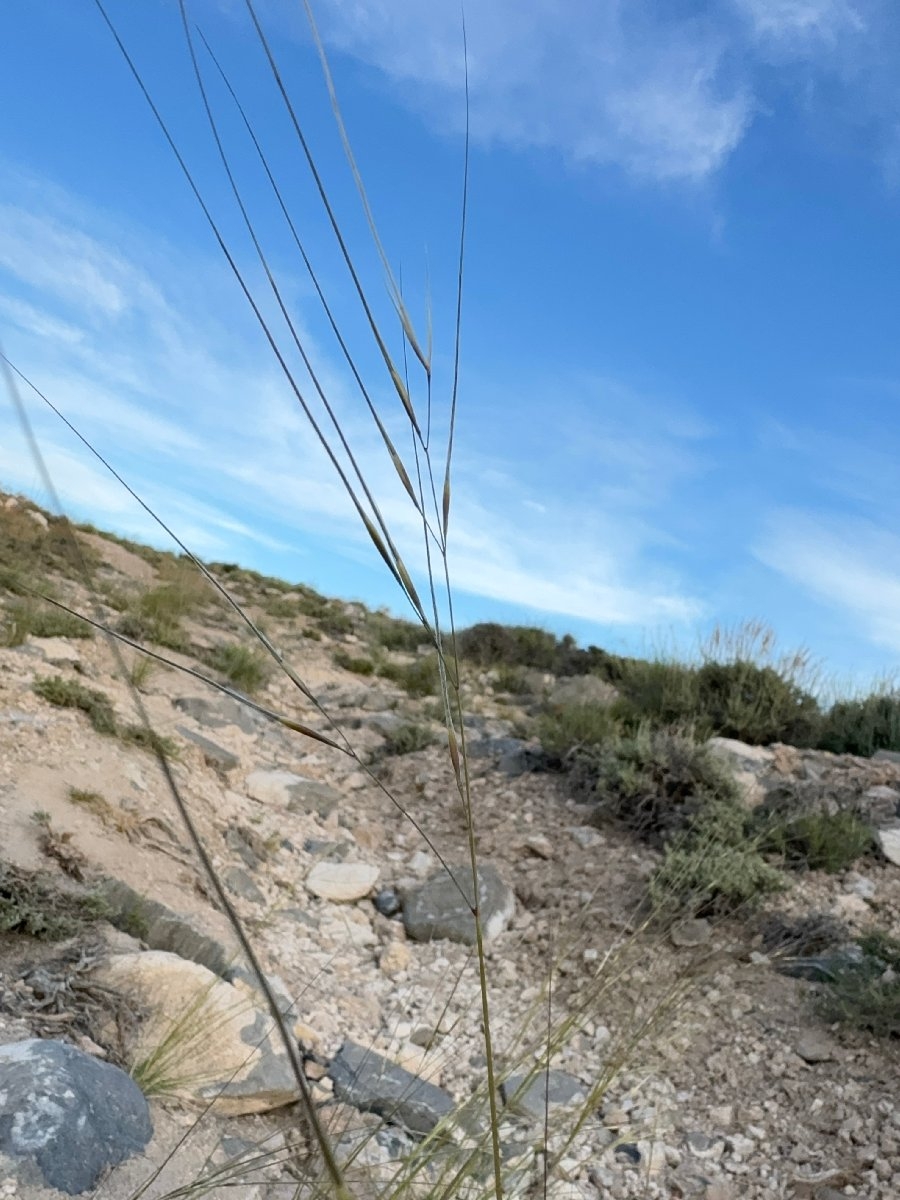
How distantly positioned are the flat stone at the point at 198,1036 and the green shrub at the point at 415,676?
701 centimetres

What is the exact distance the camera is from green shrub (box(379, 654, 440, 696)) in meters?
10.7

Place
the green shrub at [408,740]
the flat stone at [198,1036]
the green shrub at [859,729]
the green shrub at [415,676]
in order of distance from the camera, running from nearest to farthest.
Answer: the flat stone at [198,1036] < the green shrub at [408,740] < the green shrub at [859,729] < the green shrub at [415,676]

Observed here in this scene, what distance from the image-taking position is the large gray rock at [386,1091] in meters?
3.22

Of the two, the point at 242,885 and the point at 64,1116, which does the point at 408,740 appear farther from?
the point at 64,1116

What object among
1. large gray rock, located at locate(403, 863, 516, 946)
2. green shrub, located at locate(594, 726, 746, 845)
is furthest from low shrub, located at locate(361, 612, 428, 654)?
large gray rock, located at locate(403, 863, 516, 946)

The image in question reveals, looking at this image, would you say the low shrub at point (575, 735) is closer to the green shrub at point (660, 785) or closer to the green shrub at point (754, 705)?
the green shrub at point (660, 785)

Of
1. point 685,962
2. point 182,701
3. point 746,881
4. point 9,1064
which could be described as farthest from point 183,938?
point 182,701

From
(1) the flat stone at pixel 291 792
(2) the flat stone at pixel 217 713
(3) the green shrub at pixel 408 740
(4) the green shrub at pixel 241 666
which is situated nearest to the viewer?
(1) the flat stone at pixel 291 792

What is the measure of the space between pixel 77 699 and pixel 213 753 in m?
1.08

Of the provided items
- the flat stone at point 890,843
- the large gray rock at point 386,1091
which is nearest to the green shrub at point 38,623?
the large gray rock at point 386,1091

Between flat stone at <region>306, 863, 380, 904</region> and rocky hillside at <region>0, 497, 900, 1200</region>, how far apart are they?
23mm

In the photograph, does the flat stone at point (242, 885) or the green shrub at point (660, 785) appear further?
the green shrub at point (660, 785)

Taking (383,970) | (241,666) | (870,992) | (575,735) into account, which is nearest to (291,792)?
(383,970)

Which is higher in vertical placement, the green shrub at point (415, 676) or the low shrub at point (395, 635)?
the low shrub at point (395, 635)
